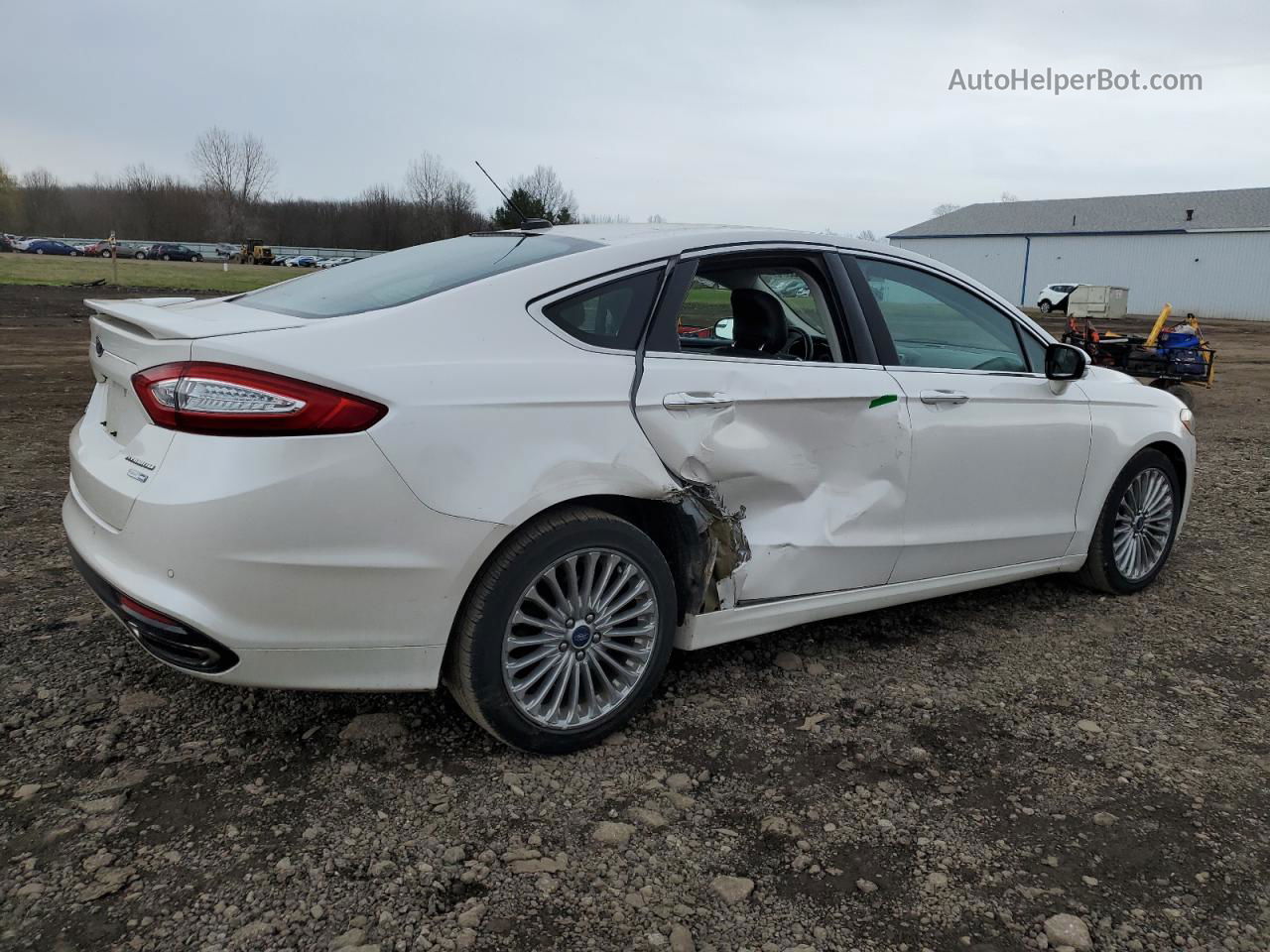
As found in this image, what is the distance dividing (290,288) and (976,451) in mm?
2596

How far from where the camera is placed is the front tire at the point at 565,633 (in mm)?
2811

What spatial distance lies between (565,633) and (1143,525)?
10.5ft

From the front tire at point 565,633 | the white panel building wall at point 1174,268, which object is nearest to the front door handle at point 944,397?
the front tire at point 565,633

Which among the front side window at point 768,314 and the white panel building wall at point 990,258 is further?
the white panel building wall at point 990,258

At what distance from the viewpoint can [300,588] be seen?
2.56 metres

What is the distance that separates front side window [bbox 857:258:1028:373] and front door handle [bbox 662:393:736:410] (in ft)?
3.05

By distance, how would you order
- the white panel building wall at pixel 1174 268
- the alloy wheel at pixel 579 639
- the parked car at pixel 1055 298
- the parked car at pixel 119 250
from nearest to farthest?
the alloy wheel at pixel 579 639
the parked car at pixel 1055 298
the white panel building wall at pixel 1174 268
the parked car at pixel 119 250

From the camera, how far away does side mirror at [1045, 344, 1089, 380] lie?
427cm

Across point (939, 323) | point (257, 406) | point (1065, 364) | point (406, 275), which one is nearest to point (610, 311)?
point (406, 275)

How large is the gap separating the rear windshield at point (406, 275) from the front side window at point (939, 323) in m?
1.26

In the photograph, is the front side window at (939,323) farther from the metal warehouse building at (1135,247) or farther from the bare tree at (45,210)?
the bare tree at (45,210)

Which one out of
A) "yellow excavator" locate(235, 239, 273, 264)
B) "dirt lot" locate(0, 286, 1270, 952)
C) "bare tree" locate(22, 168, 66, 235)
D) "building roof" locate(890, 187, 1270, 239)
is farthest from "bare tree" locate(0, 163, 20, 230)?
"dirt lot" locate(0, 286, 1270, 952)

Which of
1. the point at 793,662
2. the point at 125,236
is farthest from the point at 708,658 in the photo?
the point at 125,236

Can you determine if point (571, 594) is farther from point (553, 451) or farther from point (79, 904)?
point (79, 904)
